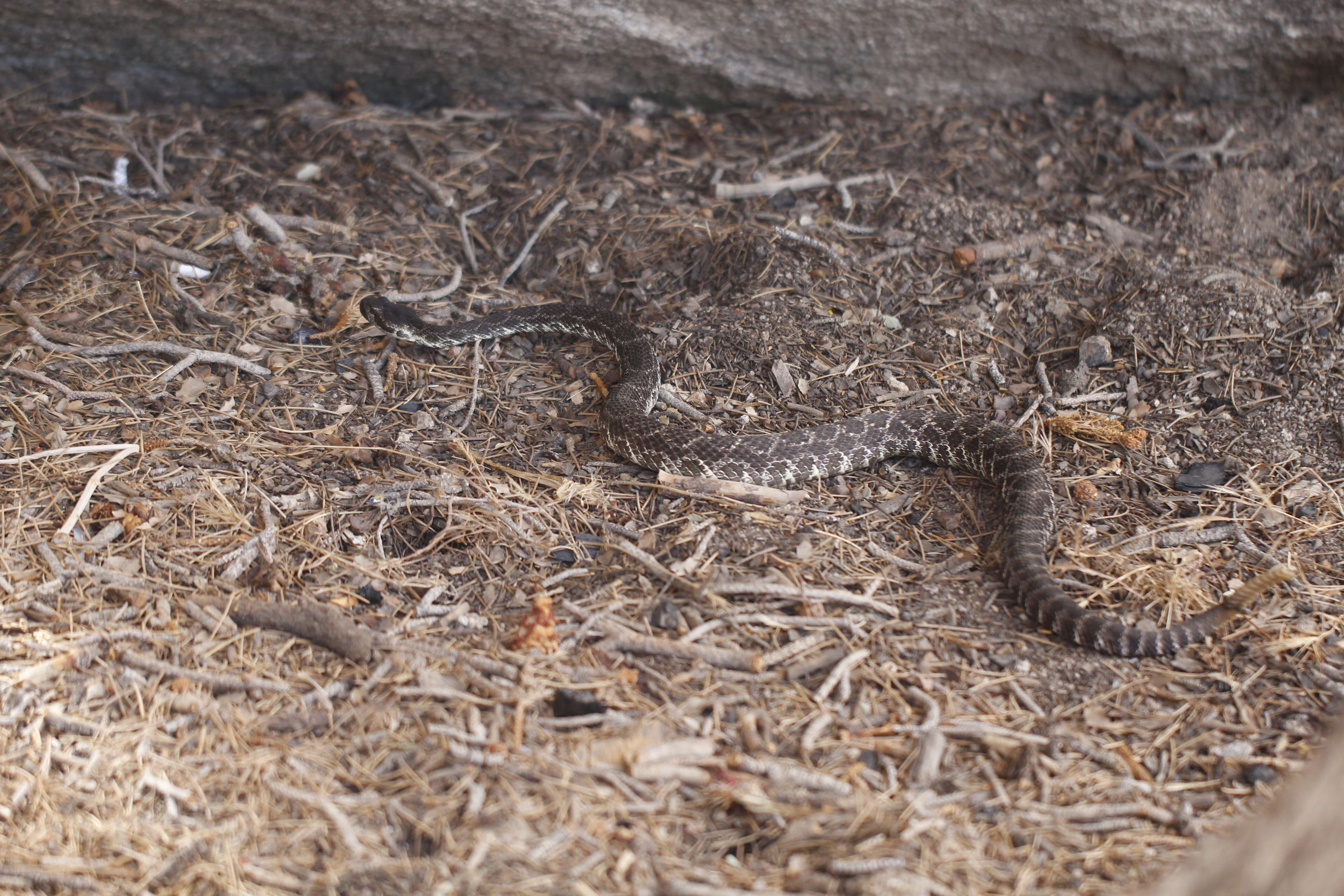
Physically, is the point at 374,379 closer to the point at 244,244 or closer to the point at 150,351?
the point at 150,351

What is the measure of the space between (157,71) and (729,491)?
6007 mm

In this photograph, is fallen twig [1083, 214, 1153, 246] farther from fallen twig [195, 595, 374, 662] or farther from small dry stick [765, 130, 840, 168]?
fallen twig [195, 595, 374, 662]

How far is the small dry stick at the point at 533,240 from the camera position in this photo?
7.23 meters

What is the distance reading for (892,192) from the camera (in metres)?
7.45

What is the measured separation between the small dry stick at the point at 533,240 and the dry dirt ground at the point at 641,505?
1.9 inches

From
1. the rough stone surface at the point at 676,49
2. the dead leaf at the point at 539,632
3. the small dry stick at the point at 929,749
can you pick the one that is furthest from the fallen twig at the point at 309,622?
the rough stone surface at the point at 676,49

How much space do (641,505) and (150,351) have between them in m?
3.20

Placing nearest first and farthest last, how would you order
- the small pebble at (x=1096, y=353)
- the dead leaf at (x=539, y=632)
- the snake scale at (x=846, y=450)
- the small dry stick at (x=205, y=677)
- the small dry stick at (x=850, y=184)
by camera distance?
the small dry stick at (x=205, y=677), the dead leaf at (x=539, y=632), the snake scale at (x=846, y=450), the small pebble at (x=1096, y=353), the small dry stick at (x=850, y=184)

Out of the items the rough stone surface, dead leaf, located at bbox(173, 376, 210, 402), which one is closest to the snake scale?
dead leaf, located at bbox(173, 376, 210, 402)

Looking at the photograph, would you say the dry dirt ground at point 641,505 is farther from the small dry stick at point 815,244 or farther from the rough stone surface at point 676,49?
the rough stone surface at point 676,49

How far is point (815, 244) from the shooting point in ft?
22.7

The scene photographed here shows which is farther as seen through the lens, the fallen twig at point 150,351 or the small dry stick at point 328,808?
the fallen twig at point 150,351

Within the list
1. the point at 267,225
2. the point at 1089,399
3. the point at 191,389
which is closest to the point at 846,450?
the point at 1089,399

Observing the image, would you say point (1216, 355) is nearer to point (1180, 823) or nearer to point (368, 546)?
point (1180, 823)
